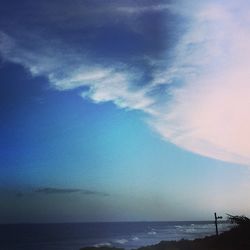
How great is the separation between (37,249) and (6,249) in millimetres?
8273

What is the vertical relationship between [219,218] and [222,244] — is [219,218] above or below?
above

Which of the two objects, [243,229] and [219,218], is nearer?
[243,229]

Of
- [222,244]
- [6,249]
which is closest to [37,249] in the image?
[6,249]

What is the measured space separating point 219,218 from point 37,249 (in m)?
71.9

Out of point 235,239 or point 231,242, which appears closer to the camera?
point 235,239

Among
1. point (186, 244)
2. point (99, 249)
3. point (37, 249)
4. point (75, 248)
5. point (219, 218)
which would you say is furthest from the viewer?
point (37, 249)

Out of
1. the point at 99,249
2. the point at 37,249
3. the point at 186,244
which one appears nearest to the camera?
the point at 186,244

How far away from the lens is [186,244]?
35.9 m

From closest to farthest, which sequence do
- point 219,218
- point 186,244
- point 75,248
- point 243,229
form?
point 243,229, point 186,244, point 219,218, point 75,248

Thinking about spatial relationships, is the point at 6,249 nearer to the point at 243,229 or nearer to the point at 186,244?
the point at 186,244

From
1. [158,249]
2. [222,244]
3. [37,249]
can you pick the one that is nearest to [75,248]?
[37,249]

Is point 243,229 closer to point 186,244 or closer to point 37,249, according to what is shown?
point 186,244

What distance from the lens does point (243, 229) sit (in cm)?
2925

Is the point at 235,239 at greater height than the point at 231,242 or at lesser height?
greater
